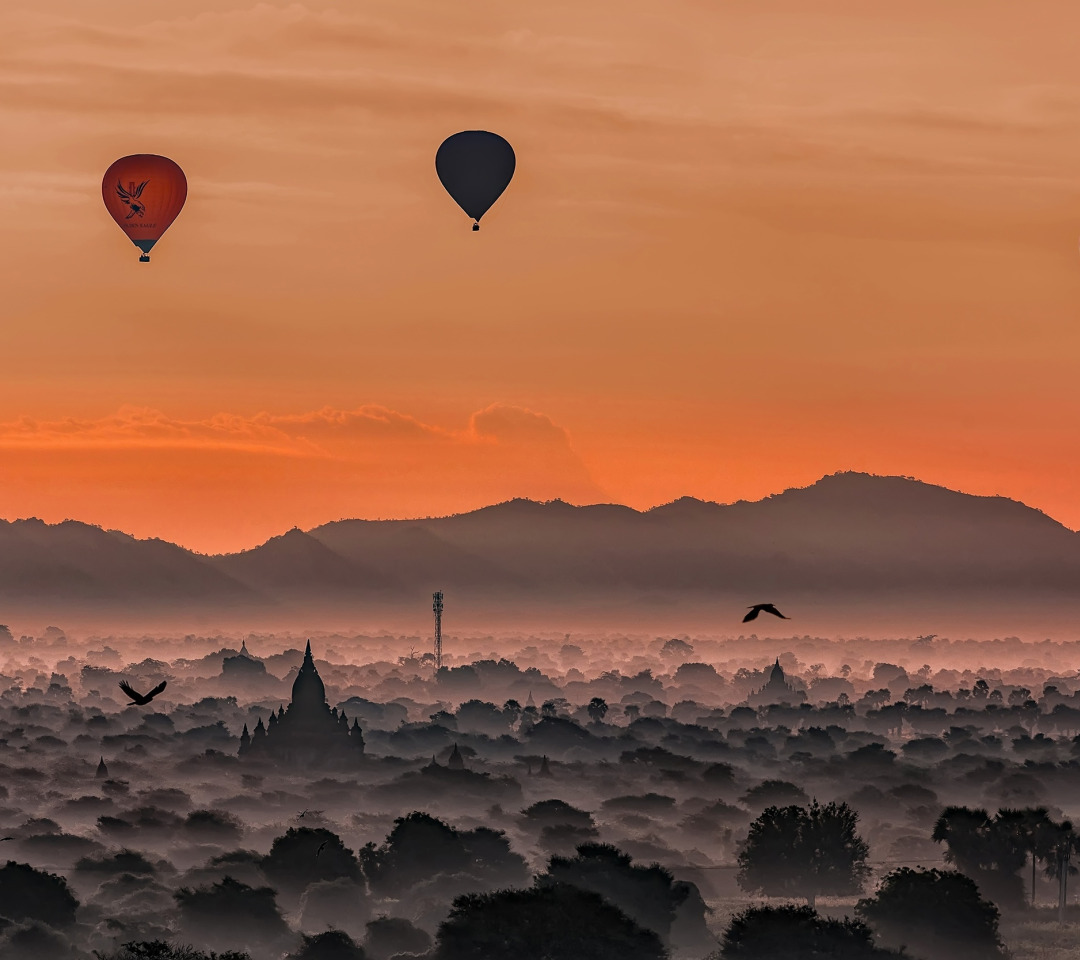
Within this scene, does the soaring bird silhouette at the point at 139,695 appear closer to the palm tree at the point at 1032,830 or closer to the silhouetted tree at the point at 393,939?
the silhouetted tree at the point at 393,939

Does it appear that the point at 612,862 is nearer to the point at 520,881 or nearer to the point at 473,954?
the point at 520,881

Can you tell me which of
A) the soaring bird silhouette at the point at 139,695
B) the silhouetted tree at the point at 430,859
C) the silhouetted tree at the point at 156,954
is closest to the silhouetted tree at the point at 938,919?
the silhouetted tree at the point at 430,859

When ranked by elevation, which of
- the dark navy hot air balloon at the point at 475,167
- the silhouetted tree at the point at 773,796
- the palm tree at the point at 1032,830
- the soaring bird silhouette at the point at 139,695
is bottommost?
the palm tree at the point at 1032,830

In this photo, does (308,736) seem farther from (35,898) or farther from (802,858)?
(35,898)

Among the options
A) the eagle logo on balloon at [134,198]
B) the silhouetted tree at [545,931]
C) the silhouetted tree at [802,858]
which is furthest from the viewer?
the eagle logo on balloon at [134,198]

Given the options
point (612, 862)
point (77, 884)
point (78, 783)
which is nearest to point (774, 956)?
point (612, 862)
